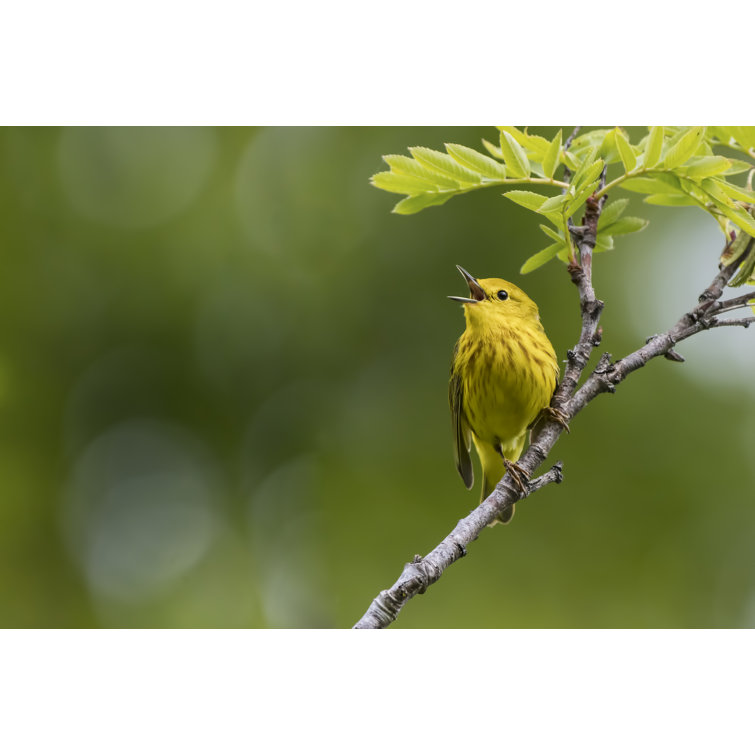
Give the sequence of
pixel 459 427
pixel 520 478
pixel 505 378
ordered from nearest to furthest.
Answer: pixel 520 478 < pixel 505 378 < pixel 459 427

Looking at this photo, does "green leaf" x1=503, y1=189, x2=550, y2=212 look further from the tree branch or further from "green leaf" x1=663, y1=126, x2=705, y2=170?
"green leaf" x1=663, y1=126, x2=705, y2=170

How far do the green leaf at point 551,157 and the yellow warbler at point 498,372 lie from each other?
0.46 meters

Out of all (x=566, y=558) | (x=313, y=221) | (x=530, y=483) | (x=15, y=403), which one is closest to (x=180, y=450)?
(x=15, y=403)

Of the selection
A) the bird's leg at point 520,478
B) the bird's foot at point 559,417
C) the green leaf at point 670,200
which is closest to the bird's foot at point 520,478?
A: the bird's leg at point 520,478

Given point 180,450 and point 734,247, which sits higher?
point 734,247

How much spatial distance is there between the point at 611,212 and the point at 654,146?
19 cm

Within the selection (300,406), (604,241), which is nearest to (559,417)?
(604,241)

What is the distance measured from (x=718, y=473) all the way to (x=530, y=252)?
1202mm

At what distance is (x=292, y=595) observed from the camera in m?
3.16

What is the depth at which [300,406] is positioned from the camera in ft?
12.2

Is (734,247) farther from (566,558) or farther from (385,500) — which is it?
(385,500)

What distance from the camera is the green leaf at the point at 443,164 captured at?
5.68 ft

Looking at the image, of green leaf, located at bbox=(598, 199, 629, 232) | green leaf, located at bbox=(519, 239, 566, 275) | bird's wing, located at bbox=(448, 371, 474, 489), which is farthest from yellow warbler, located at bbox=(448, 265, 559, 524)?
green leaf, located at bbox=(598, 199, 629, 232)

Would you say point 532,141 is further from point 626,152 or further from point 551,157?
point 626,152
